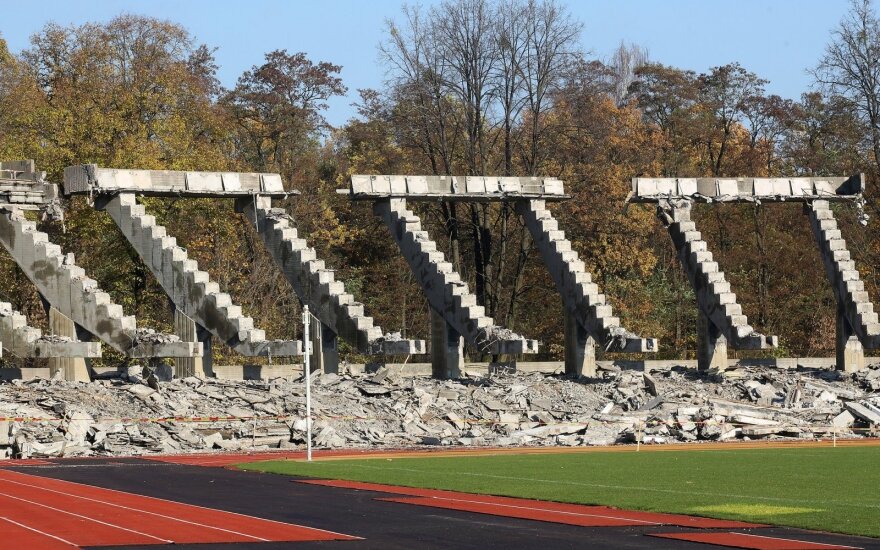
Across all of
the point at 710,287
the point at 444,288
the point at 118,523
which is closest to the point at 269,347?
the point at 444,288

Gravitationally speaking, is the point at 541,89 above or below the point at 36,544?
above

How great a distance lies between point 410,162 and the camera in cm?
7125

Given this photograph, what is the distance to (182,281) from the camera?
50.6 meters

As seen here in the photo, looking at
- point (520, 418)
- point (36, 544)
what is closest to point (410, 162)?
point (520, 418)

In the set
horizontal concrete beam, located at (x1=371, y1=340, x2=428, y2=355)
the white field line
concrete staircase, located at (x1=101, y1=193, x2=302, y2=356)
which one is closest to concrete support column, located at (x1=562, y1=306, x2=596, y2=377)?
horizontal concrete beam, located at (x1=371, y1=340, x2=428, y2=355)

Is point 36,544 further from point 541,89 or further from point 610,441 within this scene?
point 541,89

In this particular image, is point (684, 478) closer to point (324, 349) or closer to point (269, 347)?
point (269, 347)

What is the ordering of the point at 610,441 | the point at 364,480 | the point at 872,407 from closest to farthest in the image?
the point at 364,480, the point at 610,441, the point at 872,407

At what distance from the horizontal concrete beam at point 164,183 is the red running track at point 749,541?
3362cm

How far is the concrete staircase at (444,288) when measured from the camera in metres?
50.1

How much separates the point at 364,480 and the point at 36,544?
37.5ft

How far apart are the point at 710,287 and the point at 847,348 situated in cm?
535

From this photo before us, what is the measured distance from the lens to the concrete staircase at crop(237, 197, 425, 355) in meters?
49.9

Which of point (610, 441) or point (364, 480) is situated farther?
point (610, 441)
